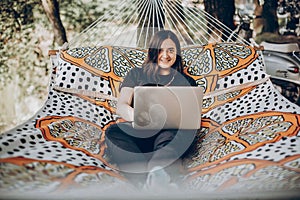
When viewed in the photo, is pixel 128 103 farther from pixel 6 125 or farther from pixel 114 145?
pixel 6 125

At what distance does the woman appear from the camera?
1.23 meters

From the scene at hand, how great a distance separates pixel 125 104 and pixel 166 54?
297 millimetres

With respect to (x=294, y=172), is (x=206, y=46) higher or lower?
higher

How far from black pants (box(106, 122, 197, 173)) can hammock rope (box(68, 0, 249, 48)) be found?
1.01m

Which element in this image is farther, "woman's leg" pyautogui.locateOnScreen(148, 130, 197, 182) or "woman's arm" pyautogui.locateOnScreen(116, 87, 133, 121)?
"woman's arm" pyautogui.locateOnScreen(116, 87, 133, 121)

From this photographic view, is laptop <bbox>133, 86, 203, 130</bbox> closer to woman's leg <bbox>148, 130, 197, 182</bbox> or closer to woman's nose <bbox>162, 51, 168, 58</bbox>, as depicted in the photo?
woman's leg <bbox>148, 130, 197, 182</bbox>

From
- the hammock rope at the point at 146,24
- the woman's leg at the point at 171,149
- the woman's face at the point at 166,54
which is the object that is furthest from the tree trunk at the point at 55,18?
the woman's leg at the point at 171,149

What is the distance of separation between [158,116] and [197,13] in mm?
1296

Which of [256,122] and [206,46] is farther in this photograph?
[206,46]

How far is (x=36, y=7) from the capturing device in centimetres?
245

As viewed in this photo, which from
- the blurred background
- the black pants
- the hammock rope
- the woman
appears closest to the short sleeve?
the woman

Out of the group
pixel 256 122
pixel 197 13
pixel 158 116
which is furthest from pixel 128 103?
pixel 197 13

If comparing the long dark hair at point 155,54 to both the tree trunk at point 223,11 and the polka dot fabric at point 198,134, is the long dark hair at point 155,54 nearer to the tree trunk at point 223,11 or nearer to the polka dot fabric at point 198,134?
the polka dot fabric at point 198,134

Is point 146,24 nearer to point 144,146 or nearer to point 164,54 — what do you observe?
point 164,54
